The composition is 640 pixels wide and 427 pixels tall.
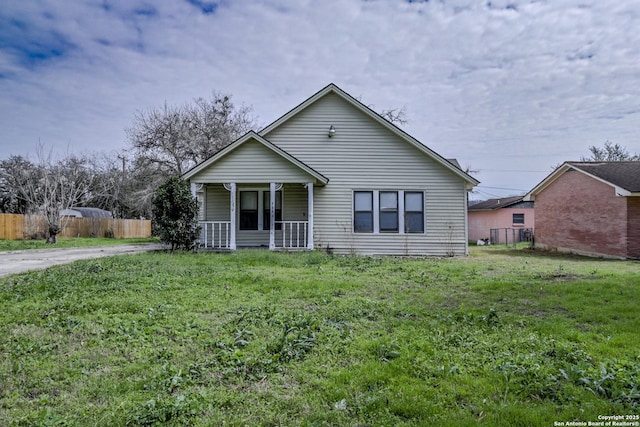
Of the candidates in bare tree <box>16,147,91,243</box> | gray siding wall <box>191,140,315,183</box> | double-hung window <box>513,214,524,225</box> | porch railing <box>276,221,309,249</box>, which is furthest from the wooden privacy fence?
double-hung window <box>513,214,524,225</box>

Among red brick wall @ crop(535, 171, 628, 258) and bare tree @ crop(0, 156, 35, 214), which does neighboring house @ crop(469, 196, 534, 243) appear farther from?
bare tree @ crop(0, 156, 35, 214)

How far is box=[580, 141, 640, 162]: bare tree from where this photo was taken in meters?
41.0

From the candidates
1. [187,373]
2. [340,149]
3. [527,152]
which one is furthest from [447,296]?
[527,152]

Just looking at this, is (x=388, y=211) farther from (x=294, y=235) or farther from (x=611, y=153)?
(x=611, y=153)

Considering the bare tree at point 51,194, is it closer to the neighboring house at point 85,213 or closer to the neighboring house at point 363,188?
the neighboring house at point 85,213

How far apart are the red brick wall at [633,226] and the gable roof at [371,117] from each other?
588 centimetres

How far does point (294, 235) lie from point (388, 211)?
13.2 ft

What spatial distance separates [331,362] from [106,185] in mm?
39357

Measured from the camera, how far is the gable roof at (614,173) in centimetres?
1416

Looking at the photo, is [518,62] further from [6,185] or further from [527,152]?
[6,185]

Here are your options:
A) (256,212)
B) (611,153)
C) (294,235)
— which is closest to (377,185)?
(294,235)

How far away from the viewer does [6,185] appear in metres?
31.8

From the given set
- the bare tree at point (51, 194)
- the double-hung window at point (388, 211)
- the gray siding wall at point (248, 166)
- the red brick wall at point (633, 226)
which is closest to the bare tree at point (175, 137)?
the bare tree at point (51, 194)

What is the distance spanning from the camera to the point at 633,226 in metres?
14.2
